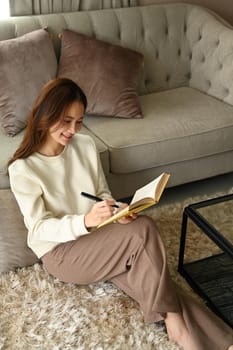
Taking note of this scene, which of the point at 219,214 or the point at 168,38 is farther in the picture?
the point at 168,38

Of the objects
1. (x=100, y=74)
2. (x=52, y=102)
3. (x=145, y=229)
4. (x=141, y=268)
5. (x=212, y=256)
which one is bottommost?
(x=212, y=256)

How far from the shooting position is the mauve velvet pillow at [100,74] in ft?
7.54

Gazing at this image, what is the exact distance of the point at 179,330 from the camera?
152cm

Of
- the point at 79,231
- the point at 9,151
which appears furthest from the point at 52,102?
the point at 9,151

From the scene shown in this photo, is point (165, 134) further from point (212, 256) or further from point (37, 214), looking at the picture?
point (37, 214)

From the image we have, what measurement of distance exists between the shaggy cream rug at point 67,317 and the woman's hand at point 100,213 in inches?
15.8

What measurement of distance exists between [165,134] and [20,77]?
734 millimetres

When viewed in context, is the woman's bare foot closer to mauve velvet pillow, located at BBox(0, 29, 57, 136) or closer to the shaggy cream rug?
the shaggy cream rug

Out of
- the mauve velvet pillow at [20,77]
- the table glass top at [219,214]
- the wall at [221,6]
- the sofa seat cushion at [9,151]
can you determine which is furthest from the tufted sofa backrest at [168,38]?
the table glass top at [219,214]

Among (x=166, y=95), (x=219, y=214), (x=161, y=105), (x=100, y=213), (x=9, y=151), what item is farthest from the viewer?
(x=166, y=95)

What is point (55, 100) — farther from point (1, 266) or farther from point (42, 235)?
point (1, 266)

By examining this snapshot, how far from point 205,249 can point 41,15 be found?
152cm

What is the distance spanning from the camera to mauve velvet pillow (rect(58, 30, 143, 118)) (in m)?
2.30

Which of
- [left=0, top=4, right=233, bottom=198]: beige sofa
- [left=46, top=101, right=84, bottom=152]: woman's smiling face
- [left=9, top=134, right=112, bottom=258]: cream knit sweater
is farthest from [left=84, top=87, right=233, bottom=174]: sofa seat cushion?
[left=46, top=101, right=84, bottom=152]: woman's smiling face
